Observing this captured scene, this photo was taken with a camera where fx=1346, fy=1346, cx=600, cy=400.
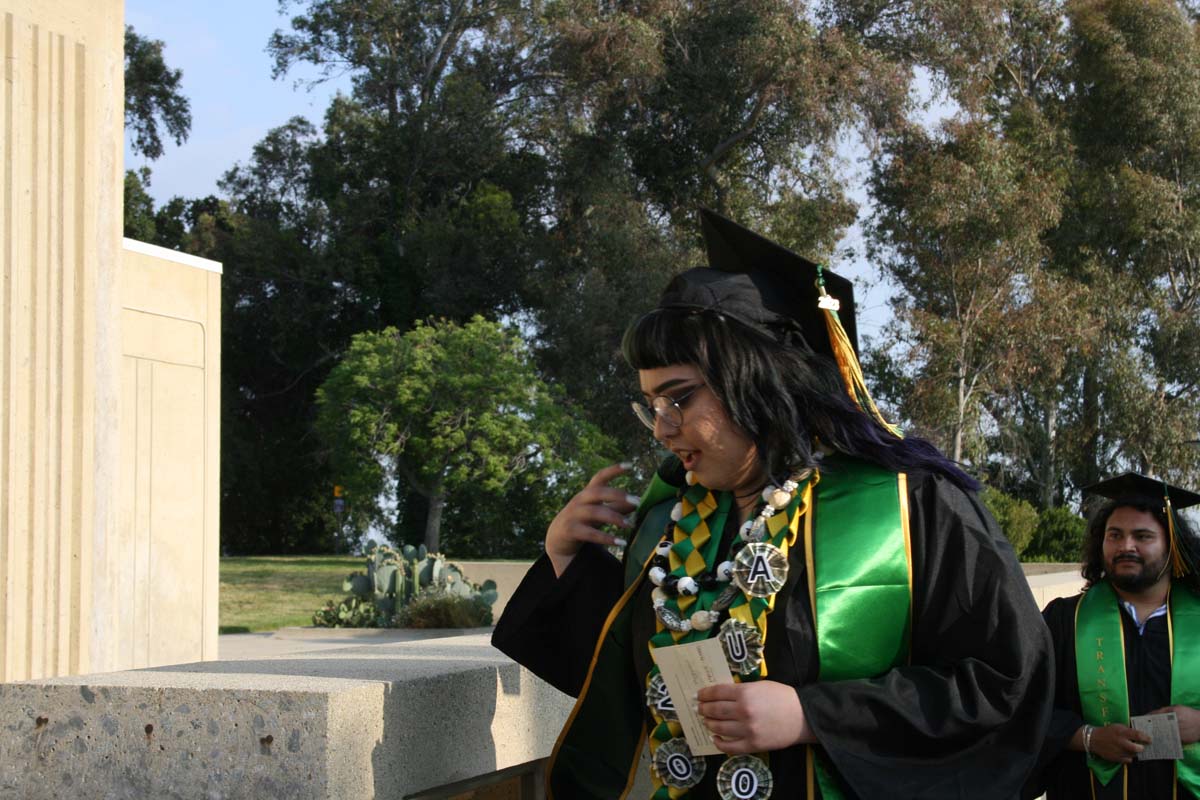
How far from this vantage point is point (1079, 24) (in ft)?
104

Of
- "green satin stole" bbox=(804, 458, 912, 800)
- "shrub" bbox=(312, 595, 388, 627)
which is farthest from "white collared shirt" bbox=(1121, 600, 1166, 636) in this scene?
"shrub" bbox=(312, 595, 388, 627)

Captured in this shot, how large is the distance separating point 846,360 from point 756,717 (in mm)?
628

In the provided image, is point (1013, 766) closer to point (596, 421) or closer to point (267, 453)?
point (596, 421)

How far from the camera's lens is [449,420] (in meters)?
26.8

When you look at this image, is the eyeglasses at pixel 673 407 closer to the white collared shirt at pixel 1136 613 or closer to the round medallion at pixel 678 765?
the round medallion at pixel 678 765

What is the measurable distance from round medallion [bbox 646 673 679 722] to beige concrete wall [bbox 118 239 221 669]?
885cm

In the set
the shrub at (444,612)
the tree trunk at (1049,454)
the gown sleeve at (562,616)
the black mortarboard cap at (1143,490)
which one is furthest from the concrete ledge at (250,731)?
the tree trunk at (1049,454)

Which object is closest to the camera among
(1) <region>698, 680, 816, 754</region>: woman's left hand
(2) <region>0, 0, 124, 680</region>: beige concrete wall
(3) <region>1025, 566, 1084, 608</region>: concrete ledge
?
(1) <region>698, 680, 816, 754</region>: woman's left hand

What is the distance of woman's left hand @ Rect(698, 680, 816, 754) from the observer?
194 centimetres

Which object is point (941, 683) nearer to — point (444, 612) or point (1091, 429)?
point (444, 612)

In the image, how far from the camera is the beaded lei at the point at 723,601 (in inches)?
82.3

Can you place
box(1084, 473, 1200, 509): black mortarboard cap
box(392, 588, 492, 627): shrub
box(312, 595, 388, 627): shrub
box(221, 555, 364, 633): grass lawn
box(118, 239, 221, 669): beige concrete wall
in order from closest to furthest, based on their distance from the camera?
box(1084, 473, 1200, 509): black mortarboard cap < box(118, 239, 221, 669): beige concrete wall < box(392, 588, 492, 627): shrub < box(312, 595, 388, 627): shrub < box(221, 555, 364, 633): grass lawn

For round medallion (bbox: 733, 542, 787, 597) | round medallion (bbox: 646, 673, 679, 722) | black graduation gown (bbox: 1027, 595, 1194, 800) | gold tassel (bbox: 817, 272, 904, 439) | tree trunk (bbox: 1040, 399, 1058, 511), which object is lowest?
black graduation gown (bbox: 1027, 595, 1194, 800)

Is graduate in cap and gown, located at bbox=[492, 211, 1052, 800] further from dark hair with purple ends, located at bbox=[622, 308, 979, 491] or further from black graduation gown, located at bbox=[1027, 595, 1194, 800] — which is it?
black graduation gown, located at bbox=[1027, 595, 1194, 800]
